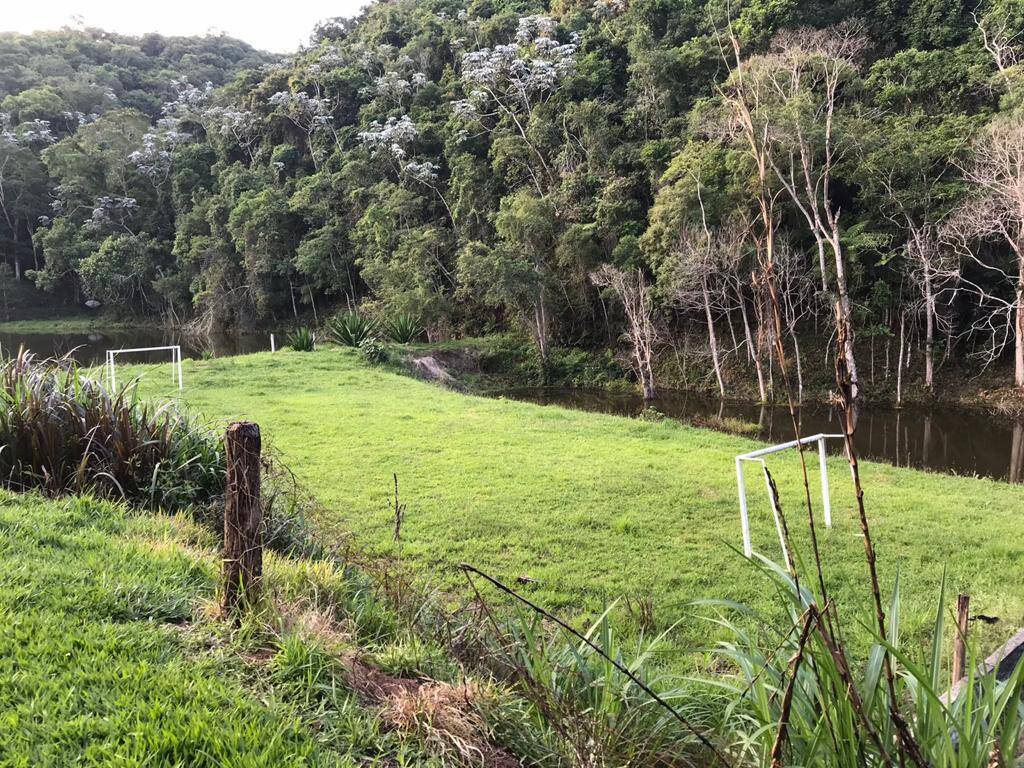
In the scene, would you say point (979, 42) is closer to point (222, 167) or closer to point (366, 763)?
point (366, 763)

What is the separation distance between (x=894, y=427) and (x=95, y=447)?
54.3ft

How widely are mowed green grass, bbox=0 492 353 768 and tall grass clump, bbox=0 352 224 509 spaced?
3.82ft

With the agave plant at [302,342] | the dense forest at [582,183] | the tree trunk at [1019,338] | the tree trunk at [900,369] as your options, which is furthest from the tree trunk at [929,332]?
the agave plant at [302,342]

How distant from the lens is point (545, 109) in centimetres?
2677

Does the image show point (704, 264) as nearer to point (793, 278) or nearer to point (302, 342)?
point (793, 278)

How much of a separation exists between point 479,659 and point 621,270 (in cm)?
1889

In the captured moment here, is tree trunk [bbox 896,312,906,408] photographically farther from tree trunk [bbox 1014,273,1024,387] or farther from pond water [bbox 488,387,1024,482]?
tree trunk [bbox 1014,273,1024,387]

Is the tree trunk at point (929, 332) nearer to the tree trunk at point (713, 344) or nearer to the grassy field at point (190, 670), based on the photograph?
the tree trunk at point (713, 344)

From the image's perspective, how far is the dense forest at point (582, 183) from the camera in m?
16.9

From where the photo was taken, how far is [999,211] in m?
15.2

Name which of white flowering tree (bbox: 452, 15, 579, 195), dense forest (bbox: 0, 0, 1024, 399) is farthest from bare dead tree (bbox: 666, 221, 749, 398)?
white flowering tree (bbox: 452, 15, 579, 195)

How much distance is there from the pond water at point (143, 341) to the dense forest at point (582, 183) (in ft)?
5.78

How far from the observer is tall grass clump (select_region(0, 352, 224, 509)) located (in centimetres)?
421

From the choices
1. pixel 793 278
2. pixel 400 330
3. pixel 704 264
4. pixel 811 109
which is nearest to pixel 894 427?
pixel 793 278
